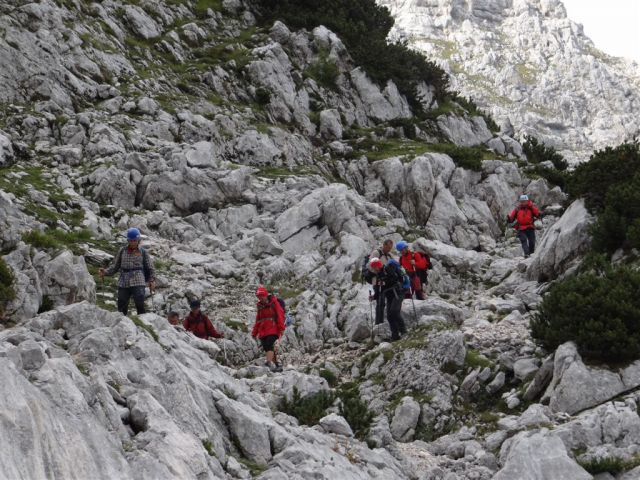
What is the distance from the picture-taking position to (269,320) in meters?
15.1

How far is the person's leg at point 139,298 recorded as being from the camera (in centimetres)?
1361

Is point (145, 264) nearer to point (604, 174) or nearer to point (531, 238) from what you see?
point (604, 174)

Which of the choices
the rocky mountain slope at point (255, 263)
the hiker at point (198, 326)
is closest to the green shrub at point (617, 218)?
the rocky mountain slope at point (255, 263)

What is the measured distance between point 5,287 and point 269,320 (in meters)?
6.06

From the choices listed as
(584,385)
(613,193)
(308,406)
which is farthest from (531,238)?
(308,406)

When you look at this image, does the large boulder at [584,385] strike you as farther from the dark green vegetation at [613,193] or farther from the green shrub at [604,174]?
the green shrub at [604,174]

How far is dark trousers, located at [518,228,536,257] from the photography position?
77.0ft

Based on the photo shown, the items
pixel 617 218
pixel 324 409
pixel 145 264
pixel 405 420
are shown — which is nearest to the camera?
pixel 324 409

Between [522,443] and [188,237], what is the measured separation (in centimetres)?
1610

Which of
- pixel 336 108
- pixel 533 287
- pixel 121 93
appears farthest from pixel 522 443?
pixel 336 108

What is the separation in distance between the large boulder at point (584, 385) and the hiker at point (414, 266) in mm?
7675

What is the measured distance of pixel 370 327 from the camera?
17312 millimetres

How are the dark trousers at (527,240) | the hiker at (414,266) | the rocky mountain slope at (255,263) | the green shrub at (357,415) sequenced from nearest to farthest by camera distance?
the rocky mountain slope at (255,263) < the green shrub at (357,415) < the hiker at (414,266) < the dark trousers at (527,240)

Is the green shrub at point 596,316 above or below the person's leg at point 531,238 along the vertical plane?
below
